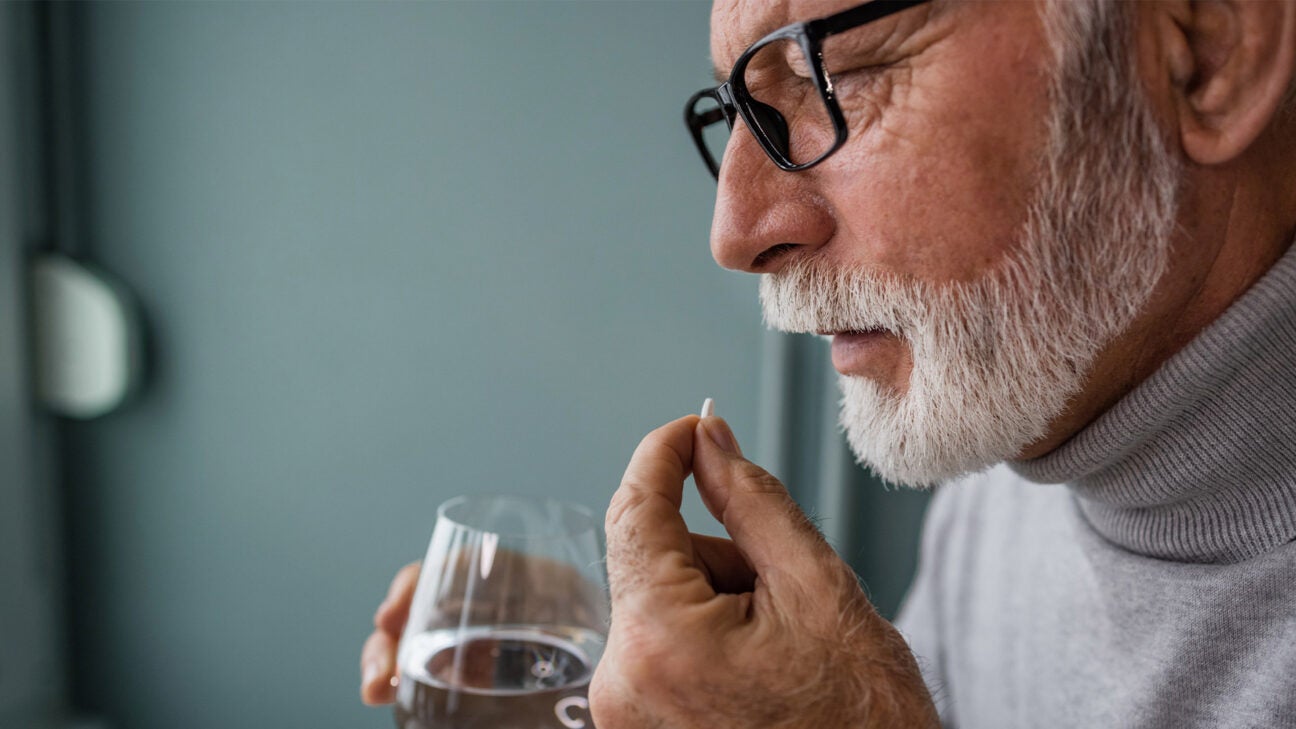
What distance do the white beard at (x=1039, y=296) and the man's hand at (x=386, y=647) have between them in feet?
1.73

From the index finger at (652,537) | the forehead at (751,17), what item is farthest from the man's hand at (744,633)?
the forehead at (751,17)

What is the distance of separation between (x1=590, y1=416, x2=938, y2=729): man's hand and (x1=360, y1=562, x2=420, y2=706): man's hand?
40 cm

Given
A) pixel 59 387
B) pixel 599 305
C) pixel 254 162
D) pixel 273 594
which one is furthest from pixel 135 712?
pixel 599 305

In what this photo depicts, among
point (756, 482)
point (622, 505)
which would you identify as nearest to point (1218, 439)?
point (756, 482)

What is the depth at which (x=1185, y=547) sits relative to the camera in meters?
0.84

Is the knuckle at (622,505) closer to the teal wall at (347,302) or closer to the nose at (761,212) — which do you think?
the nose at (761,212)

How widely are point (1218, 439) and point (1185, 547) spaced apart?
0.12 metres

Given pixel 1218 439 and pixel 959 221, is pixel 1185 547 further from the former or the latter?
pixel 959 221

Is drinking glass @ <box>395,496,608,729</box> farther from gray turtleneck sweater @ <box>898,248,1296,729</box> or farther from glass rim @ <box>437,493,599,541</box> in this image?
gray turtleneck sweater @ <box>898,248,1296,729</box>

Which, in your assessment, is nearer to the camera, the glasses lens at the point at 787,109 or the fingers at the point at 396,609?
the glasses lens at the point at 787,109

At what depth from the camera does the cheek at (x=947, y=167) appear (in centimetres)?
71

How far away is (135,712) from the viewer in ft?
5.97

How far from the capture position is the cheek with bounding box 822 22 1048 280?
71 cm

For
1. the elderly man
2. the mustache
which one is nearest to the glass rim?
the elderly man
